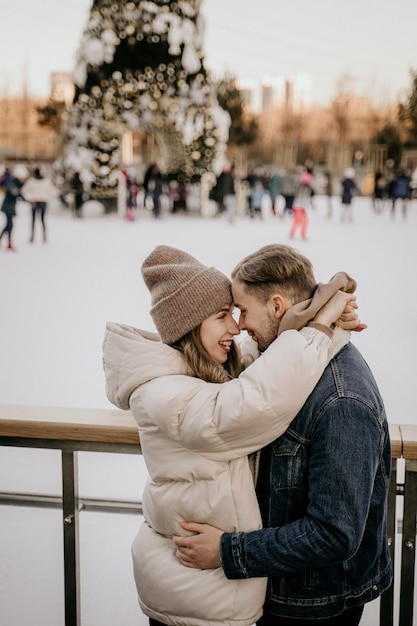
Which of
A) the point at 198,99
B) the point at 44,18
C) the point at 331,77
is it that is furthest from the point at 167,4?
the point at 331,77

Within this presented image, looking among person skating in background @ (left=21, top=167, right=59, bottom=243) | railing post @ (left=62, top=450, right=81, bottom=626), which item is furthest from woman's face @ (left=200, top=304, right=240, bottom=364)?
person skating in background @ (left=21, top=167, right=59, bottom=243)

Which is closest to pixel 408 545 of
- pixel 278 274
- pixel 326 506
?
pixel 326 506

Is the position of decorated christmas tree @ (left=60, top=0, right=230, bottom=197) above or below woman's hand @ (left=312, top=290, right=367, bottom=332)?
above

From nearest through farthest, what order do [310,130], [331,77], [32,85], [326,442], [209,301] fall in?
[326,442] → [209,301] → [32,85] → [331,77] → [310,130]

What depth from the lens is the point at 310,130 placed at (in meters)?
46.4

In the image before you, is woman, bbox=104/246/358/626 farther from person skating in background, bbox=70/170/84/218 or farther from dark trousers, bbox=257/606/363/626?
person skating in background, bbox=70/170/84/218

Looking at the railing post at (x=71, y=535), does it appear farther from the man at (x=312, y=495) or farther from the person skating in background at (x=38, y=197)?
the person skating in background at (x=38, y=197)

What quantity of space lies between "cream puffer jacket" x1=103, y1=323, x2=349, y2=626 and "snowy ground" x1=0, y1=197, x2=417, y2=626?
10.9 inches

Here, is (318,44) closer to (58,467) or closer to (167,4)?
(167,4)

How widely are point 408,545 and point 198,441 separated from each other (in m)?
0.48

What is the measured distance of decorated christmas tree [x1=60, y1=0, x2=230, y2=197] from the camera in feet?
49.8

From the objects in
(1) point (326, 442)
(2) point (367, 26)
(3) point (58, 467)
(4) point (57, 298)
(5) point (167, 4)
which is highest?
(2) point (367, 26)

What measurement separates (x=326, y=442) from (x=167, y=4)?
51.2 ft

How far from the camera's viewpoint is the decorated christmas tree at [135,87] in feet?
49.8
